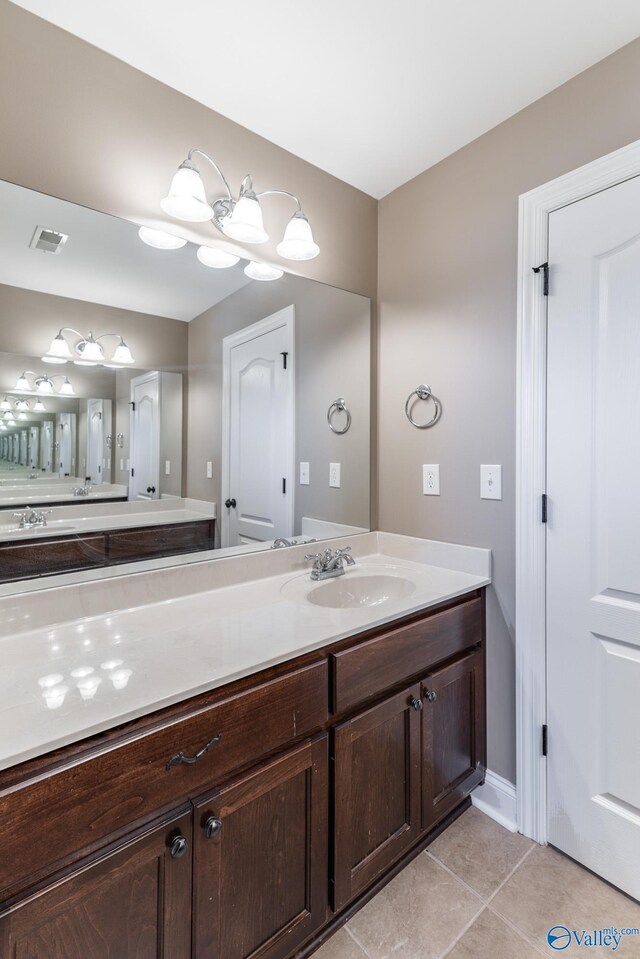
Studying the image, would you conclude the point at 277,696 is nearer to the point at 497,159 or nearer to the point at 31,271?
the point at 31,271

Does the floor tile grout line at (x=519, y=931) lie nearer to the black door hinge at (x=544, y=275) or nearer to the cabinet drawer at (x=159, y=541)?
the cabinet drawer at (x=159, y=541)

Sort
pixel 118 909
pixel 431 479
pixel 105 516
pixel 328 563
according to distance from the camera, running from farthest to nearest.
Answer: pixel 431 479, pixel 328 563, pixel 105 516, pixel 118 909

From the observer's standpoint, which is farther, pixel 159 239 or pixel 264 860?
pixel 159 239

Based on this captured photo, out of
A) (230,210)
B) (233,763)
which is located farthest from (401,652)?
(230,210)

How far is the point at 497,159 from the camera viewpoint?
5.26 feet

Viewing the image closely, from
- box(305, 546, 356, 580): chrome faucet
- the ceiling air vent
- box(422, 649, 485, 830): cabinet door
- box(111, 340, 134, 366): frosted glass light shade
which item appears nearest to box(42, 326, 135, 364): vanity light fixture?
box(111, 340, 134, 366): frosted glass light shade

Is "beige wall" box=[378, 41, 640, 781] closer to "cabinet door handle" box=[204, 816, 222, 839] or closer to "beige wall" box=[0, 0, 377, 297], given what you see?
"beige wall" box=[0, 0, 377, 297]

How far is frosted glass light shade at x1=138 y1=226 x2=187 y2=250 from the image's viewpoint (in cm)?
137

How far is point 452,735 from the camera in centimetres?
149

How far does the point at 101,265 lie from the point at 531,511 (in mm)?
1536

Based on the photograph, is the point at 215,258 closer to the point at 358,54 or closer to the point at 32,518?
the point at 358,54

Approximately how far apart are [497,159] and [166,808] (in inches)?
83.6

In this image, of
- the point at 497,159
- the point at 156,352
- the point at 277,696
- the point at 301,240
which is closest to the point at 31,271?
the point at 156,352

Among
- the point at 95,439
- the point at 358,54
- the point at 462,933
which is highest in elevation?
the point at 358,54
